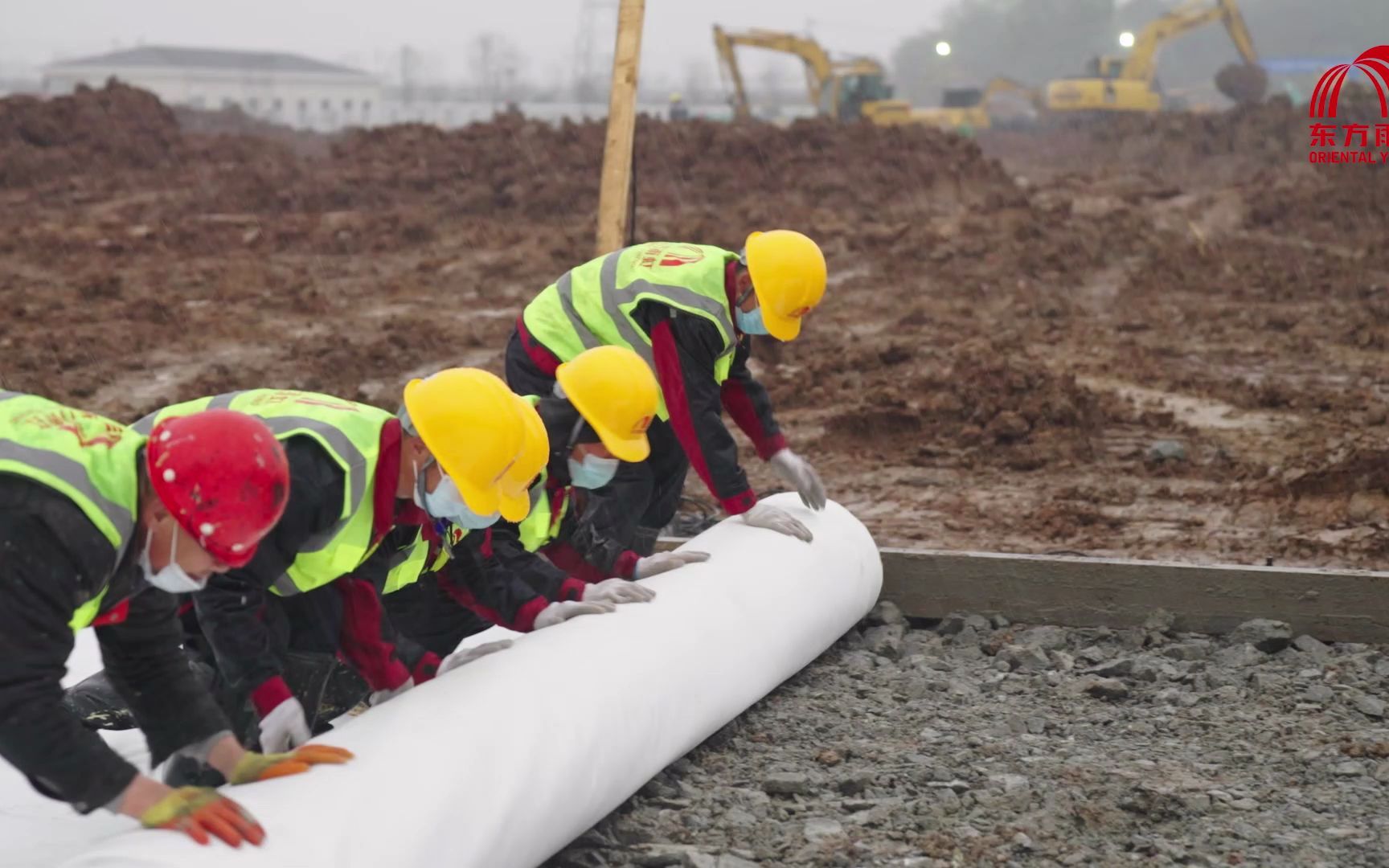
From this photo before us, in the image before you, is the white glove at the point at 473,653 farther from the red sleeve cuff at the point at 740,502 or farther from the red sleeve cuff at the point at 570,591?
the red sleeve cuff at the point at 740,502

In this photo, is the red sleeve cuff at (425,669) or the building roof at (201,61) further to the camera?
the building roof at (201,61)

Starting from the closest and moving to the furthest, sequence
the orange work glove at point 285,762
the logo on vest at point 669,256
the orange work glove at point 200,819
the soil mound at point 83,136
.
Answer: the orange work glove at point 200,819
the orange work glove at point 285,762
the logo on vest at point 669,256
the soil mound at point 83,136

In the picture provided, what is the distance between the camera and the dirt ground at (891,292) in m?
8.74

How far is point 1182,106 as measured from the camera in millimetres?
37562

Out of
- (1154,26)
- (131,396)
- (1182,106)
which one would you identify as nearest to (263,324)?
(131,396)

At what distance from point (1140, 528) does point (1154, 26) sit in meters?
26.2

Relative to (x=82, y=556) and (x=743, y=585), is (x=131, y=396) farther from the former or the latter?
(x=82, y=556)

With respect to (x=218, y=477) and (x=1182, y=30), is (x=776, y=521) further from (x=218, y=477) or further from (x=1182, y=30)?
(x=1182, y=30)

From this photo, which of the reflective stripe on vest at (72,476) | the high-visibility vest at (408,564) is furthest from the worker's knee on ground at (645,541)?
the reflective stripe on vest at (72,476)

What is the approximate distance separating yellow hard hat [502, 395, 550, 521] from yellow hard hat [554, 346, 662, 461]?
59 cm

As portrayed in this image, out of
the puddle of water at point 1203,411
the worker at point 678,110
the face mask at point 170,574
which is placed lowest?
the puddle of water at point 1203,411

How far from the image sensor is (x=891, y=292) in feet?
49.2

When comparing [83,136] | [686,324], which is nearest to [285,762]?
[686,324]

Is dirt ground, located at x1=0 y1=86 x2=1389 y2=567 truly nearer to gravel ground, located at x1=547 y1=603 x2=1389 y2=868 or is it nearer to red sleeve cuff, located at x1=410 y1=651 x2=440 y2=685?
gravel ground, located at x1=547 y1=603 x2=1389 y2=868
